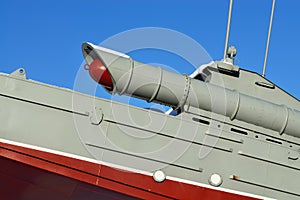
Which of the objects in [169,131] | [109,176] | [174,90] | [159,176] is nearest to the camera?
[109,176]

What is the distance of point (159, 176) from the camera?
10602 mm

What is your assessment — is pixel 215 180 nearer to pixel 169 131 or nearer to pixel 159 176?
pixel 159 176

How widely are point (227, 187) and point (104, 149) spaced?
2806 millimetres

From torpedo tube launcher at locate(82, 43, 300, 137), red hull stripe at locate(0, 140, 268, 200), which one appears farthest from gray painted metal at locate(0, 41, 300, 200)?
red hull stripe at locate(0, 140, 268, 200)

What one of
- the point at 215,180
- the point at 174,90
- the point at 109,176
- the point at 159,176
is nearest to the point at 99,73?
the point at 174,90

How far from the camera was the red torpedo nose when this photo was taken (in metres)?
10.6

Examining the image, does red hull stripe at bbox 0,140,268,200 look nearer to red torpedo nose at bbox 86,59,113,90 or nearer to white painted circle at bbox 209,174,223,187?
white painted circle at bbox 209,174,223,187

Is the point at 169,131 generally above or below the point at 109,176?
above

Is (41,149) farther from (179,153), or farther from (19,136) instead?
(179,153)

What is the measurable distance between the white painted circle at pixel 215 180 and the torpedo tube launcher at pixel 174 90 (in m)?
1.38

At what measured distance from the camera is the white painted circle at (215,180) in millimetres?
10906

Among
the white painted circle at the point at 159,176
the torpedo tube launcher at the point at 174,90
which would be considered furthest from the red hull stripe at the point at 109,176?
the torpedo tube launcher at the point at 174,90

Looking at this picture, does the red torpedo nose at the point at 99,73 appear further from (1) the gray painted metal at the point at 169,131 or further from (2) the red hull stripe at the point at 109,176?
(2) the red hull stripe at the point at 109,176

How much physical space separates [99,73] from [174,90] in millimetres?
1656
